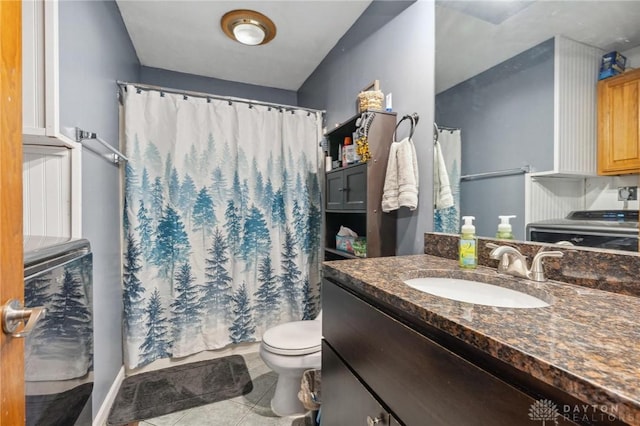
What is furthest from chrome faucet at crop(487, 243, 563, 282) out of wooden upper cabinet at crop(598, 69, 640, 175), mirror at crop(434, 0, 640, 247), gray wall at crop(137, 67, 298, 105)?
gray wall at crop(137, 67, 298, 105)

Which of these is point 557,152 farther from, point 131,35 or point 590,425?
point 131,35

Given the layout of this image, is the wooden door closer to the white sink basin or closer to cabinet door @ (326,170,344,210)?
the white sink basin

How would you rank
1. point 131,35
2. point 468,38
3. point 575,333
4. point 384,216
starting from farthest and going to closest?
point 131,35, point 384,216, point 468,38, point 575,333

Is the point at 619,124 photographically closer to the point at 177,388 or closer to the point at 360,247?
the point at 360,247

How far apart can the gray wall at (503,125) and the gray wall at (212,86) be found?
2.15 m

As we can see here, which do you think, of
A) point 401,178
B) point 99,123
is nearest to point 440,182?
point 401,178

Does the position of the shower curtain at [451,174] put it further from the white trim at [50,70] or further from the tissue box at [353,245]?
the white trim at [50,70]

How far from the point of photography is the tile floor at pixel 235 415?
4.88ft

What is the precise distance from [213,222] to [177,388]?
3.61 ft

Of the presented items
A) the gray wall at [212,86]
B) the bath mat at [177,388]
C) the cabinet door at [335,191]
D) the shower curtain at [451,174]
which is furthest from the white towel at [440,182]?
the gray wall at [212,86]

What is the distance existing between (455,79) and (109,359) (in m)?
2.36

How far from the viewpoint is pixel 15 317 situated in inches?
17.4

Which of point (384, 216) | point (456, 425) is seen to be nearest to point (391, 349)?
point (456, 425)

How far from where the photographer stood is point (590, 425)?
353mm
